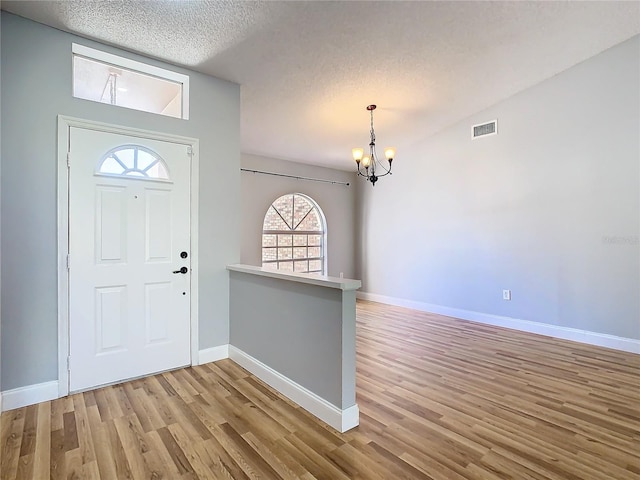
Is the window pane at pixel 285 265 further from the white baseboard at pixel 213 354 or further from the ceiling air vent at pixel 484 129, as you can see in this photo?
the ceiling air vent at pixel 484 129

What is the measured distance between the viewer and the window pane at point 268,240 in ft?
18.7

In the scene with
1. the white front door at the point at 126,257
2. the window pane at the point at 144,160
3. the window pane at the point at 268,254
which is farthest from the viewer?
the window pane at the point at 268,254

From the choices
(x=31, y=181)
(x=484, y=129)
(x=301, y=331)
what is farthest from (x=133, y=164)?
(x=484, y=129)

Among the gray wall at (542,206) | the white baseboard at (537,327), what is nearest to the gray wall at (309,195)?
the gray wall at (542,206)

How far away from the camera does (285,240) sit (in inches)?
235

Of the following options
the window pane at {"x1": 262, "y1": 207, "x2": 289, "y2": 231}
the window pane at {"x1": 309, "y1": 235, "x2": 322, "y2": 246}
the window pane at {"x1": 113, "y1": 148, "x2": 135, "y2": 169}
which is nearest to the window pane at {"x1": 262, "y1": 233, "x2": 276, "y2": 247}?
the window pane at {"x1": 262, "y1": 207, "x2": 289, "y2": 231}

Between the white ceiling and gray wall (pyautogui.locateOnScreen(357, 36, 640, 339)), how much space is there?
48 cm

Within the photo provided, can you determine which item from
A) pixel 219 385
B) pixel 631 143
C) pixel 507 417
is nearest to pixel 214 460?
pixel 219 385

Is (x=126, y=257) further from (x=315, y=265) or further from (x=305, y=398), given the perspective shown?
(x=315, y=265)

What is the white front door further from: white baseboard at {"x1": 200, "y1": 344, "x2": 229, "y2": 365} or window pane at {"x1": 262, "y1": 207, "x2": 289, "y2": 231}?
window pane at {"x1": 262, "y1": 207, "x2": 289, "y2": 231}

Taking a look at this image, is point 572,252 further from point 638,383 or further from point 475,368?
point 475,368

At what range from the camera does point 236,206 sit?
3.38 meters

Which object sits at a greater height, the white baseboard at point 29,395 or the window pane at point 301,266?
the window pane at point 301,266

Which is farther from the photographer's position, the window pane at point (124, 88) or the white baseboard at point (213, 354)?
the white baseboard at point (213, 354)
